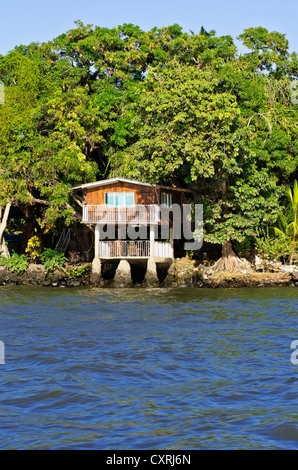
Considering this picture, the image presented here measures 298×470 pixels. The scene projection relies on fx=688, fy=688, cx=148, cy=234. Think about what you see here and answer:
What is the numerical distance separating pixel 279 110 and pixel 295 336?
89.0 ft

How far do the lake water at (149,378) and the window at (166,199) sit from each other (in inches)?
622

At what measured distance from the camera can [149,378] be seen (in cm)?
1705

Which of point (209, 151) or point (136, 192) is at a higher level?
point (209, 151)

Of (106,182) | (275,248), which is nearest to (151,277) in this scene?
(106,182)

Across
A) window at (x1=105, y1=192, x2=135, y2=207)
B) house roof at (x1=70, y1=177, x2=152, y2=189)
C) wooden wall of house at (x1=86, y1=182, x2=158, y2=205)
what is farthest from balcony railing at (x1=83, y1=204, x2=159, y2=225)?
house roof at (x1=70, y1=177, x2=152, y2=189)

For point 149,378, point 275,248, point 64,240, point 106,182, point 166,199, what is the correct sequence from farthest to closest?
point 64,240 → point 166,199 → point 106,182 → point 275,248 → point 149,378

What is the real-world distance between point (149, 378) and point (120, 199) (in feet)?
94.6

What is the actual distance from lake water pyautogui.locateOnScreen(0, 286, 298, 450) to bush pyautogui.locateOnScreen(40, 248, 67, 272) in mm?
14916

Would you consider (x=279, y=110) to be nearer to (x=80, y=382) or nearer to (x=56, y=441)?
(x=80, y=382)

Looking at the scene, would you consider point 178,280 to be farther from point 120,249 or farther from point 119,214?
point 119,214

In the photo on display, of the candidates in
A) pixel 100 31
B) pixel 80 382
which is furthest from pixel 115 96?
pixel 80 382

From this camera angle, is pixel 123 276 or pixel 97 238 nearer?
pixel 123 276

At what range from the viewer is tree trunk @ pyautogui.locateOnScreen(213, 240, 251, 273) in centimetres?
4334

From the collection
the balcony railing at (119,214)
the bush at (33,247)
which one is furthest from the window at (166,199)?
the bush at (33,247)
